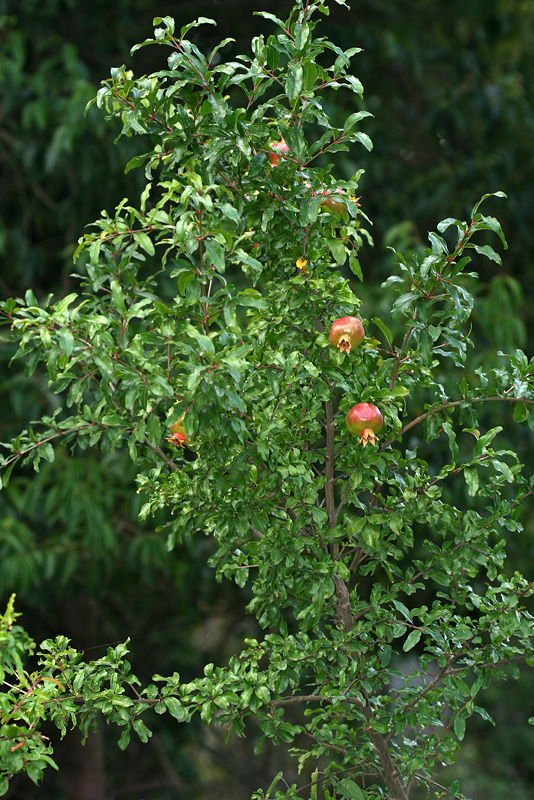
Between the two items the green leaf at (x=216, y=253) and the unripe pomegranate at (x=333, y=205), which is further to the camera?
the unripe pomegranate at (x=333, y=205)

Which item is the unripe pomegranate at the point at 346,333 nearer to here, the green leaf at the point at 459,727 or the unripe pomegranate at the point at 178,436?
the unripe pomegranate at the point at 178,436

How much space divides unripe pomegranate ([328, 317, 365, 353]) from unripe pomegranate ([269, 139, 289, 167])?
14 cm

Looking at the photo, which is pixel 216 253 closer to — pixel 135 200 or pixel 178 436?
pixel 178 436

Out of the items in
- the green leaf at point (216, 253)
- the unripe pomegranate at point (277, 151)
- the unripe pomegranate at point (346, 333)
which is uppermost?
the unripe pomegranate at point (277, 151)

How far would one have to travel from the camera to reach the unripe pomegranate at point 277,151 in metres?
0.66

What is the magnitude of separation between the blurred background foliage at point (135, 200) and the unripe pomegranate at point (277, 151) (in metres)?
0.94

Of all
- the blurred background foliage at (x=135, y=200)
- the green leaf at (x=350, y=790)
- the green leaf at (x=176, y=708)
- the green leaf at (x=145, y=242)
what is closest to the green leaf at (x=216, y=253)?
the green leaf at (x=145, y=242)

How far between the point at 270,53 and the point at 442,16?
1801 mm

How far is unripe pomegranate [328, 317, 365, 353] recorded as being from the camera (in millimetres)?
659

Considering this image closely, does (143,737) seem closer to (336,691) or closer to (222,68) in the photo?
(336,691)

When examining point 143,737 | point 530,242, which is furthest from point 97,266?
point 530,242

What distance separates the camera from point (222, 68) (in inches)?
25.3

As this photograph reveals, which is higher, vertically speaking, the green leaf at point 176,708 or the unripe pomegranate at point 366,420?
the unripe pomegranate at point 366,420

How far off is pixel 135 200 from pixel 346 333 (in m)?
1.35
